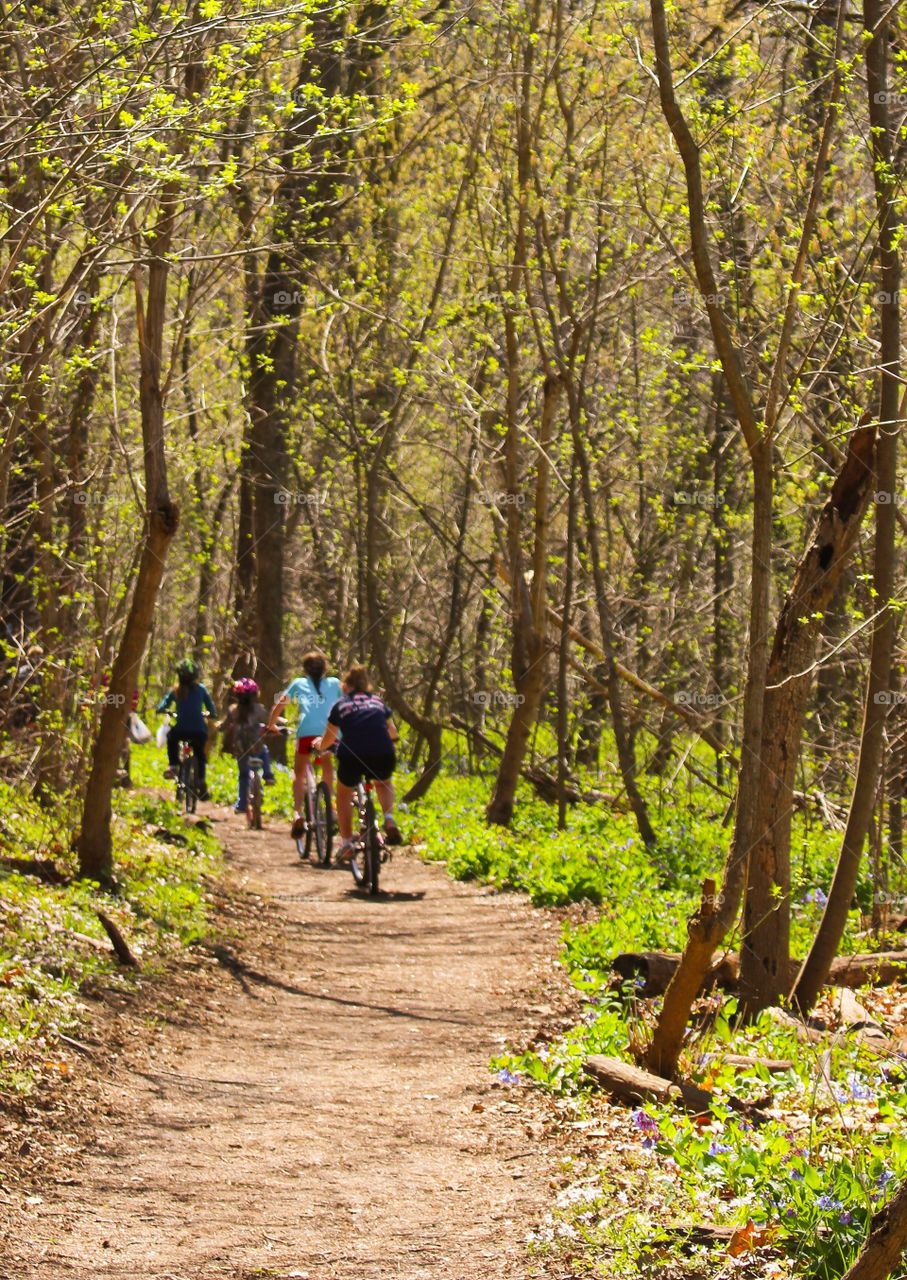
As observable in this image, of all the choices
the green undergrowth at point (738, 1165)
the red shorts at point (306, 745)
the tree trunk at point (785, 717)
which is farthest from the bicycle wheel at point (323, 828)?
the green undergrowth at point (738, 1165)

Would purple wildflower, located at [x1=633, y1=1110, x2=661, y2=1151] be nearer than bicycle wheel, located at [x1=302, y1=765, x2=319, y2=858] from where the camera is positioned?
Yes

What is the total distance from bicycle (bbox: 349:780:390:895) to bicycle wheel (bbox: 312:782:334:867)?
1.96 metres

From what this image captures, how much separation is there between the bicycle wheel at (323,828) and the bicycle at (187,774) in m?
3.17

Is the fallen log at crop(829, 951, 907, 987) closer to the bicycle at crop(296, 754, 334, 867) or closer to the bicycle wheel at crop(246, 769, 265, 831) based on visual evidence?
the bicycle at crop(296, 754, 334, 867)

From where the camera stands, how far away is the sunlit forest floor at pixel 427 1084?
506cm

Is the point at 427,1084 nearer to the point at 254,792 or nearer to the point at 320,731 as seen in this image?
the point at 320,731

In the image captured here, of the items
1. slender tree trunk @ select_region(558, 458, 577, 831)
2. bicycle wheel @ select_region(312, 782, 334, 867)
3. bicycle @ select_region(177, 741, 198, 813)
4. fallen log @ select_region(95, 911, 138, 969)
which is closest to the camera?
fallen log @ select_region(95, 911, 138, 969)

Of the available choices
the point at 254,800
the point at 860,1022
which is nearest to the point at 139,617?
the point at 860,1022

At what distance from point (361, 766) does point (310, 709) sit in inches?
89.5

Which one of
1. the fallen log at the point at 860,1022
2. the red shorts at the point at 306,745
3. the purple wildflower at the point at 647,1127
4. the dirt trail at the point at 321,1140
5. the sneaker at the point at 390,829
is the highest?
the red shorts at the point at 306,745

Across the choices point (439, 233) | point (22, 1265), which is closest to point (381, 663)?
point (439, 233)

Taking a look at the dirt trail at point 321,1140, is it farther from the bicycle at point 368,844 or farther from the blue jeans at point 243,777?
the blue jeans at point 243,777

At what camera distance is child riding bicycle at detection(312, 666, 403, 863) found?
12773mm

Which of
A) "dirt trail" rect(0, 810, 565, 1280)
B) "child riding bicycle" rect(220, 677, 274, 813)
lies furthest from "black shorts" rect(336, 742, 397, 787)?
"child riding bicycle" rect(220, 677, 274, 813)
